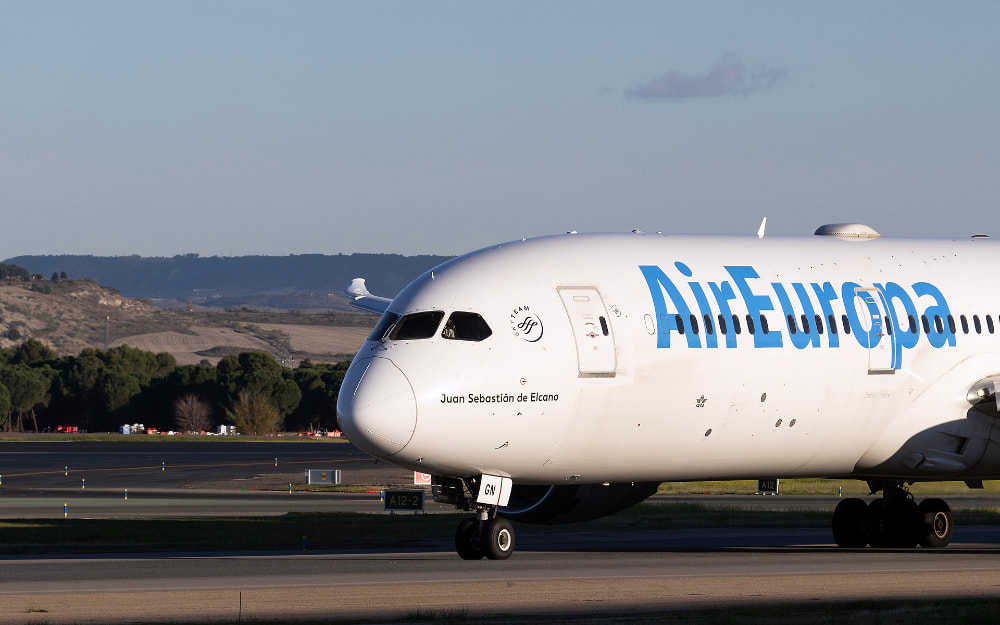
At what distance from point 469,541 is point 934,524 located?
11987 millimetres

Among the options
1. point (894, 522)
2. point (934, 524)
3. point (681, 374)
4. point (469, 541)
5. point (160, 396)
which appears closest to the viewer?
point (469, 541)

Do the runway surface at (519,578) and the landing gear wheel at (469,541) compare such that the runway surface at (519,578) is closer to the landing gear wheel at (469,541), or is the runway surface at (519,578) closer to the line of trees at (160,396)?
the landing gear wheel at (469,541)

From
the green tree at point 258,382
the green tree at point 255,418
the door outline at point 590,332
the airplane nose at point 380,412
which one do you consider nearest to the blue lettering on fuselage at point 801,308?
the door outline at point 590,332

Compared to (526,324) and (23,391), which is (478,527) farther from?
(23,391)

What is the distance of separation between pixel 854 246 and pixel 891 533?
6476mm

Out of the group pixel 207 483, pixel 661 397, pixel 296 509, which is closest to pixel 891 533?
pixel 661 397

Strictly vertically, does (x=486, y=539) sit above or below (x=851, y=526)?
above

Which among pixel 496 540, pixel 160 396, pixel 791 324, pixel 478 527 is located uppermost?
pixel 791 324

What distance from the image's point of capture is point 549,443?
28234mm

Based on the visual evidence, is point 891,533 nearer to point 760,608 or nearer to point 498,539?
point 498,539

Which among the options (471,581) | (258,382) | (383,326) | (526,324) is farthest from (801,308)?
(258,382)

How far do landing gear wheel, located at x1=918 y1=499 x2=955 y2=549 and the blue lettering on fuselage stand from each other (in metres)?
4.19

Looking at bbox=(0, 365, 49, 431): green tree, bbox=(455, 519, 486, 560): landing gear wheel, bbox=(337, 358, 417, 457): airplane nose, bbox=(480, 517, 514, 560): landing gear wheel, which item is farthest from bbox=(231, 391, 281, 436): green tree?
bbox=(337, 358, 417, 457): airplane nose

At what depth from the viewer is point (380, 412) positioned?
2656cm
